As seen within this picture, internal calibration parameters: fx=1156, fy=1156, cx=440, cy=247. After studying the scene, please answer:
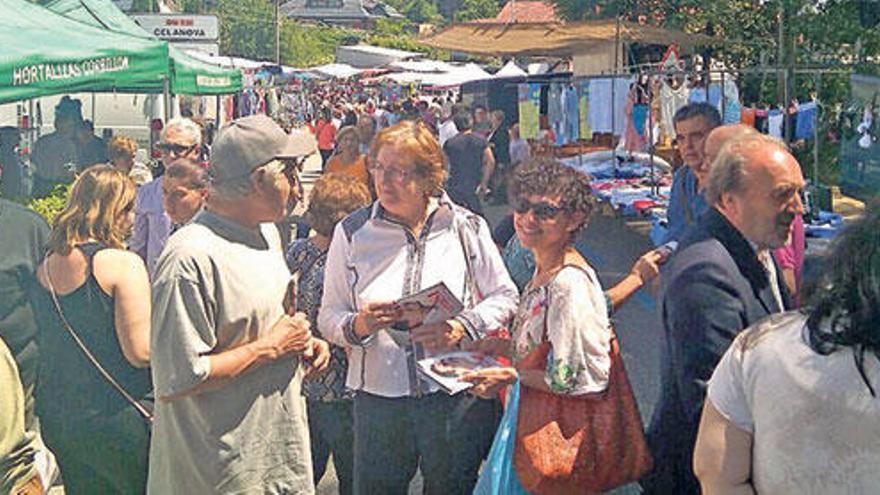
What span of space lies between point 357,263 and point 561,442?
953mm

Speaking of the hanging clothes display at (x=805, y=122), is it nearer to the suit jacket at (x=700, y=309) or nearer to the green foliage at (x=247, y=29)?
the suit jacket at (x=700, y=309)

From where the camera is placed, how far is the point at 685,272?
3.07 meters

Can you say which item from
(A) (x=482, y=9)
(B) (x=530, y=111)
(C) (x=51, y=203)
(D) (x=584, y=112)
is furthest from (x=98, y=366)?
(A) (x=482, y=9)

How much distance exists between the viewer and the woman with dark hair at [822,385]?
6.73ft

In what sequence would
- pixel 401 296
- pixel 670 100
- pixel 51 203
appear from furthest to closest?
pixel 670 100 < pixel 51 203 < pixel 401 296

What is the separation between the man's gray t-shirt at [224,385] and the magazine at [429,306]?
40cm

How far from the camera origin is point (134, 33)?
11.5m

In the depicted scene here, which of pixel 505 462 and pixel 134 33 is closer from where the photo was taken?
pixel 505 462

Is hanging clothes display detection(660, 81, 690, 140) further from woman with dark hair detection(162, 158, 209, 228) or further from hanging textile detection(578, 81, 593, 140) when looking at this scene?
woman with dark hair detection(162, 158, 209, 228)

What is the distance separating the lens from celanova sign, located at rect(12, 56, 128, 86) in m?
6.39

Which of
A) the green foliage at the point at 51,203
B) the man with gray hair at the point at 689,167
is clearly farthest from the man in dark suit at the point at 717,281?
the green foliage at the point at 51,203

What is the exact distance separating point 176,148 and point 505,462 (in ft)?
12.3

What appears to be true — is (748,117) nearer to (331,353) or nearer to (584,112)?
(584,112)

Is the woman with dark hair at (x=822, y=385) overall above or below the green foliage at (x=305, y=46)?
below
